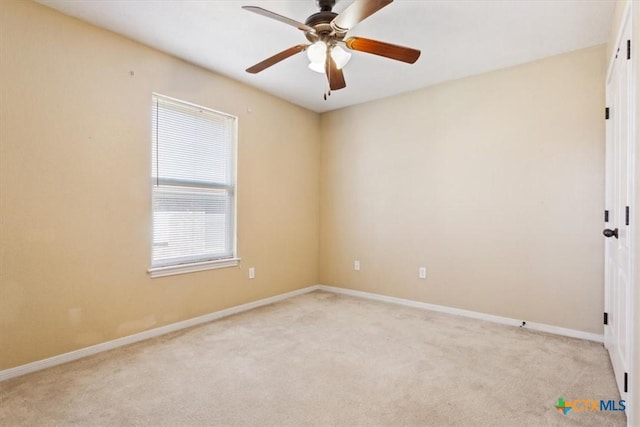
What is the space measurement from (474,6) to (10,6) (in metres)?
3.11

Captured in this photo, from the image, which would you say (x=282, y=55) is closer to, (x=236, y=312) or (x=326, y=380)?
(x=326, y=380)

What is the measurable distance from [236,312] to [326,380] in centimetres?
176

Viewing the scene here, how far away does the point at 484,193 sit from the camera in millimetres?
3484

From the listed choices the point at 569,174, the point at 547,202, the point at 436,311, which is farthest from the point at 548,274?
the point at 436,311

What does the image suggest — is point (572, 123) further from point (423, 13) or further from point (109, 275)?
point (109, 275)

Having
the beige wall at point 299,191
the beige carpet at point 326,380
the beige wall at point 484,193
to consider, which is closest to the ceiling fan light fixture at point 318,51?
the beige wall at point 299,191

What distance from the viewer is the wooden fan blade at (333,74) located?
93.2 inches

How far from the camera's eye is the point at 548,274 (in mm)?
3117

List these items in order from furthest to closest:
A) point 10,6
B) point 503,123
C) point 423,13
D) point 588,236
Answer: point 503,123
point 588,236
point 423,13
point 10,6

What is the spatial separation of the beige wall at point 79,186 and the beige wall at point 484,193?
182cm

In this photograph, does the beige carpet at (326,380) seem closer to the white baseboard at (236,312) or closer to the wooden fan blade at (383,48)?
the white baseboard at (236,312)

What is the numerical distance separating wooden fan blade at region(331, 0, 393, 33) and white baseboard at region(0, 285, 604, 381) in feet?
9.31

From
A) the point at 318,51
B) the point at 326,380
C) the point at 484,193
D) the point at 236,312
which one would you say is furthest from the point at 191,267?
the point at 484,193

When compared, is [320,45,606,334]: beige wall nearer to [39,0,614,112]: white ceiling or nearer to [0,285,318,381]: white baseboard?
[39,0,614,112]: white ceiling
